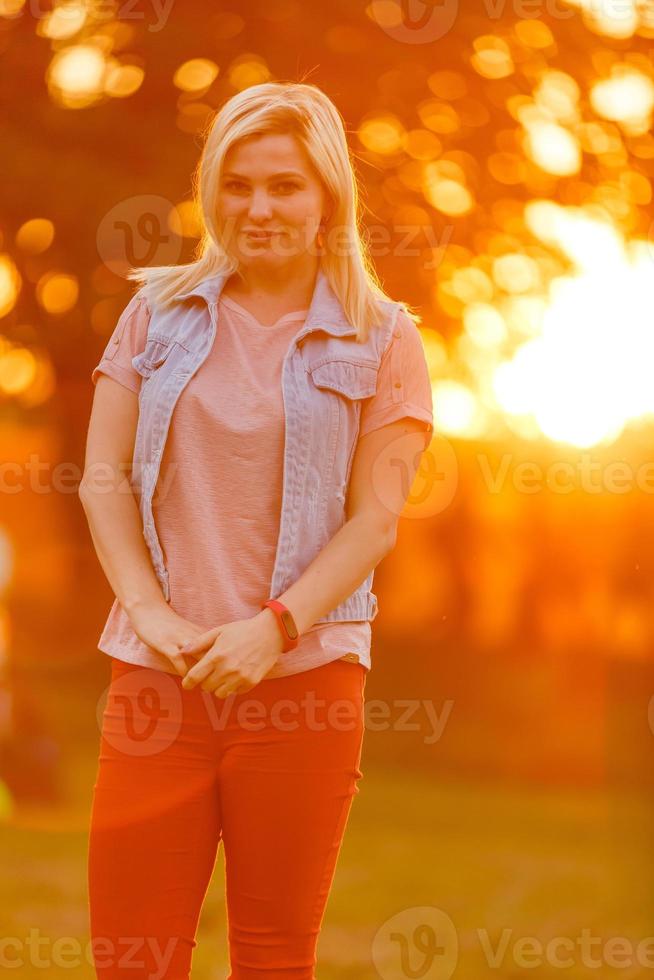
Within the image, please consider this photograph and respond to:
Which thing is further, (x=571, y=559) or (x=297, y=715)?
(x=571, y=559)

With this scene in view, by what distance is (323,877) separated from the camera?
6.09 ft

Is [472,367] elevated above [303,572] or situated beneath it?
elevated above

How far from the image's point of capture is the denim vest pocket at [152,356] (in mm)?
1874

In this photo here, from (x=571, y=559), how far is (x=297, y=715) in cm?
524

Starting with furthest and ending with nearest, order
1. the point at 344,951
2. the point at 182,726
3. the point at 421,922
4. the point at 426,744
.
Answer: the point at 426,744 < the point at 421,922 < the point at 344,951 < the point at 182,726

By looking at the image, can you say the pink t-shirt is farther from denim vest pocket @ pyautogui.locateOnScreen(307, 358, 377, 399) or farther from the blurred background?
the blurred background

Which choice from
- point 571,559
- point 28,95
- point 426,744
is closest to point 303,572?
point 28,95

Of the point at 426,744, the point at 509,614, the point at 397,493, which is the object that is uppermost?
the point at 509,614

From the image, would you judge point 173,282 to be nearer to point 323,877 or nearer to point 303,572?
point 303,572

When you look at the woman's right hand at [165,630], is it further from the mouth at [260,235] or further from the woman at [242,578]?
the mouth at [260,235]

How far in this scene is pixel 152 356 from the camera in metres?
1.88

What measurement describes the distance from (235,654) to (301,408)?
37 cm

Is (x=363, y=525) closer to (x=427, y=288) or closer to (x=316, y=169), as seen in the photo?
(x=316, y=169)

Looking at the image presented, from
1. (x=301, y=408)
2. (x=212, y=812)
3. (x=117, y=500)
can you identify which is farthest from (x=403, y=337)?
(x=212, y=812)
